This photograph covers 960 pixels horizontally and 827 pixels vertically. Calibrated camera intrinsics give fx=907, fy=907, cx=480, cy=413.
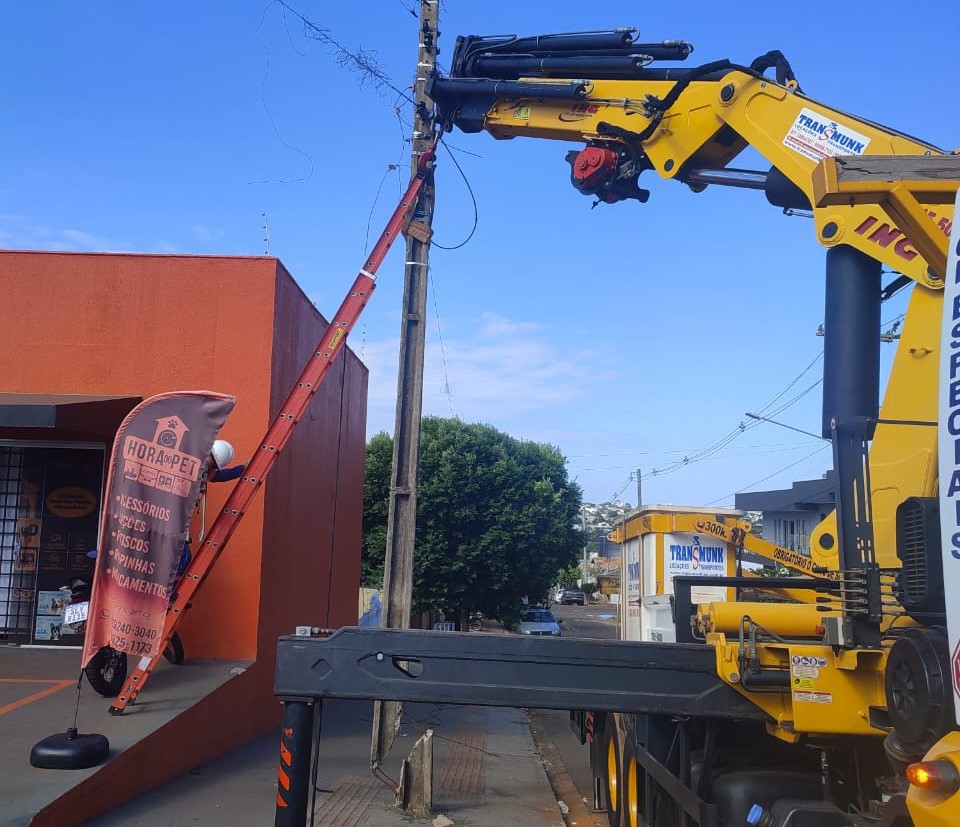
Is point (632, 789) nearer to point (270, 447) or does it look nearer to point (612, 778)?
point (612, 778)

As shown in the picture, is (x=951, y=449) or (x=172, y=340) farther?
(x=172, y=340)

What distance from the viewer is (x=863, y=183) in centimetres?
362

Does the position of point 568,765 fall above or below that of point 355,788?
below

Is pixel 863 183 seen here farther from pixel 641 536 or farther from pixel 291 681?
pixel 641 536

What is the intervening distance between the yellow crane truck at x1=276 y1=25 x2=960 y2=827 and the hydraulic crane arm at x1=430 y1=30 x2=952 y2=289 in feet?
0.07

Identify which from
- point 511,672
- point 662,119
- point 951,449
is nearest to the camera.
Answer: point 951,449

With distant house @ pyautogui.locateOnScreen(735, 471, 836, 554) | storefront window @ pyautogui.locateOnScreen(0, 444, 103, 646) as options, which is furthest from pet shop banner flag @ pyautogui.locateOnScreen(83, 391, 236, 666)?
distant house @ pyautogui.locateOnScreen(735, 471, 836, 554)

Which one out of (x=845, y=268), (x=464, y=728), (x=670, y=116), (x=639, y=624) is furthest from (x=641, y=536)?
(x=845, y=268)

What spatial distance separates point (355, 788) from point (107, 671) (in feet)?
8.60

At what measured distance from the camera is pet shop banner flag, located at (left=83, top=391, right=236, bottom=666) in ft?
26.0

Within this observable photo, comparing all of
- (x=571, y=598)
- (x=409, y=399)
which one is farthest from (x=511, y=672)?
(x=571, y=598)

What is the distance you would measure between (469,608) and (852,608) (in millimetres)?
20461

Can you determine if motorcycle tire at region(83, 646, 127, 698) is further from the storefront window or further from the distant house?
the distant house

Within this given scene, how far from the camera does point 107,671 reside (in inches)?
336
